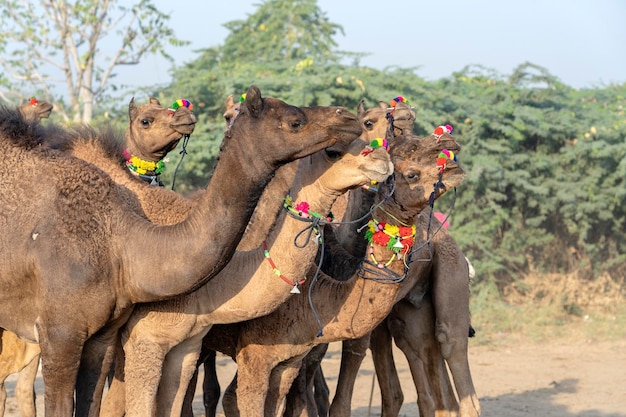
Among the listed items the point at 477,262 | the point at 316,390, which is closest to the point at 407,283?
the point at 316,390

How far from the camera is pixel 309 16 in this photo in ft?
63.3

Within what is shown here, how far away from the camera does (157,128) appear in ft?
24.6

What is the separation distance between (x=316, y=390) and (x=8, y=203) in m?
3.32

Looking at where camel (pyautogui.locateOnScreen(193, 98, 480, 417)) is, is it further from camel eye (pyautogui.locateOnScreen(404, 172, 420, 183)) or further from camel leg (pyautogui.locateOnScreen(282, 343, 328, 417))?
camel eye (pyautogui.locateOnScreen(404, 172, 420, 183))

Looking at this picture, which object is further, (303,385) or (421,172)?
(303,385)

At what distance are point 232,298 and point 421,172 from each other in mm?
1315

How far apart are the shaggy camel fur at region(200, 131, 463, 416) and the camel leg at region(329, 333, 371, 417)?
104 cm

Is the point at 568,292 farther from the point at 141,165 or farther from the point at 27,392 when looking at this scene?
the point at 27,392

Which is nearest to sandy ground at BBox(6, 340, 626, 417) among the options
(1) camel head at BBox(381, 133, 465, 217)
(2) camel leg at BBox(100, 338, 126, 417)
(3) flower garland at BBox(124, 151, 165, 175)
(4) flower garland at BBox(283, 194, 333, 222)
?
(2) camel leg at BBox(100, 338, 126, 417)

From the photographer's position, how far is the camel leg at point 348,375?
738 cm

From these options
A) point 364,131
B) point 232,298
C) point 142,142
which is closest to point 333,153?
point 232,298

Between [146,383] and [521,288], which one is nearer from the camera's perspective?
[146,383]

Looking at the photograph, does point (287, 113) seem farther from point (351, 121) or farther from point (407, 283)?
point (407, 283)

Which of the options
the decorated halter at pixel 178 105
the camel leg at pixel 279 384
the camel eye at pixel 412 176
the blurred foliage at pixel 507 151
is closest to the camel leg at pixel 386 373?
the camel leg at pixel 279 384
